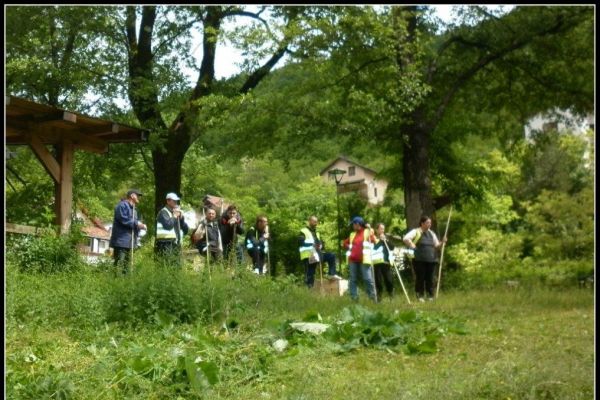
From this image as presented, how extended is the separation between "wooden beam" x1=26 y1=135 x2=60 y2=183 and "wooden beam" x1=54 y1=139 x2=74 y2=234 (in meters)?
0.13

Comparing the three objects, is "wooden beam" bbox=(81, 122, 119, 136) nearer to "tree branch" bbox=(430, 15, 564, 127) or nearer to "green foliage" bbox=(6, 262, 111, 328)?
"green foliage" bbox=(6, 262, 111, 328)

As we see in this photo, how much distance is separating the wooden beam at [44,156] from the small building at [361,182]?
828cm

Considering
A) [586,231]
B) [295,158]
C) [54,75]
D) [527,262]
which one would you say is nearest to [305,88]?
[295,158]

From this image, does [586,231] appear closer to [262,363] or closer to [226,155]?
[226,155]

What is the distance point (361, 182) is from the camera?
22.7 m

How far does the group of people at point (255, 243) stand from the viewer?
12.1 m

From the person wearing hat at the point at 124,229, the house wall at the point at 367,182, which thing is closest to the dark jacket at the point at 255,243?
the person wearing hat at the point at 124,229

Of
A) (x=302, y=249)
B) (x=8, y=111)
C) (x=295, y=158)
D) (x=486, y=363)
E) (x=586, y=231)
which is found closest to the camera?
(x=486, y=363)

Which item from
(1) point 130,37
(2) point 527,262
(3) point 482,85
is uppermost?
(1) point 130,37

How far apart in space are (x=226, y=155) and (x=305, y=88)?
260 cm

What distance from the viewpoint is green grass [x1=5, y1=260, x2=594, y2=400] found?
219 inches

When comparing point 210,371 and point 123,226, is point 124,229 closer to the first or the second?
point 123,226

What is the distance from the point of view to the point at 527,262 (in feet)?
74.0

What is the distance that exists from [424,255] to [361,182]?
9043 mm
